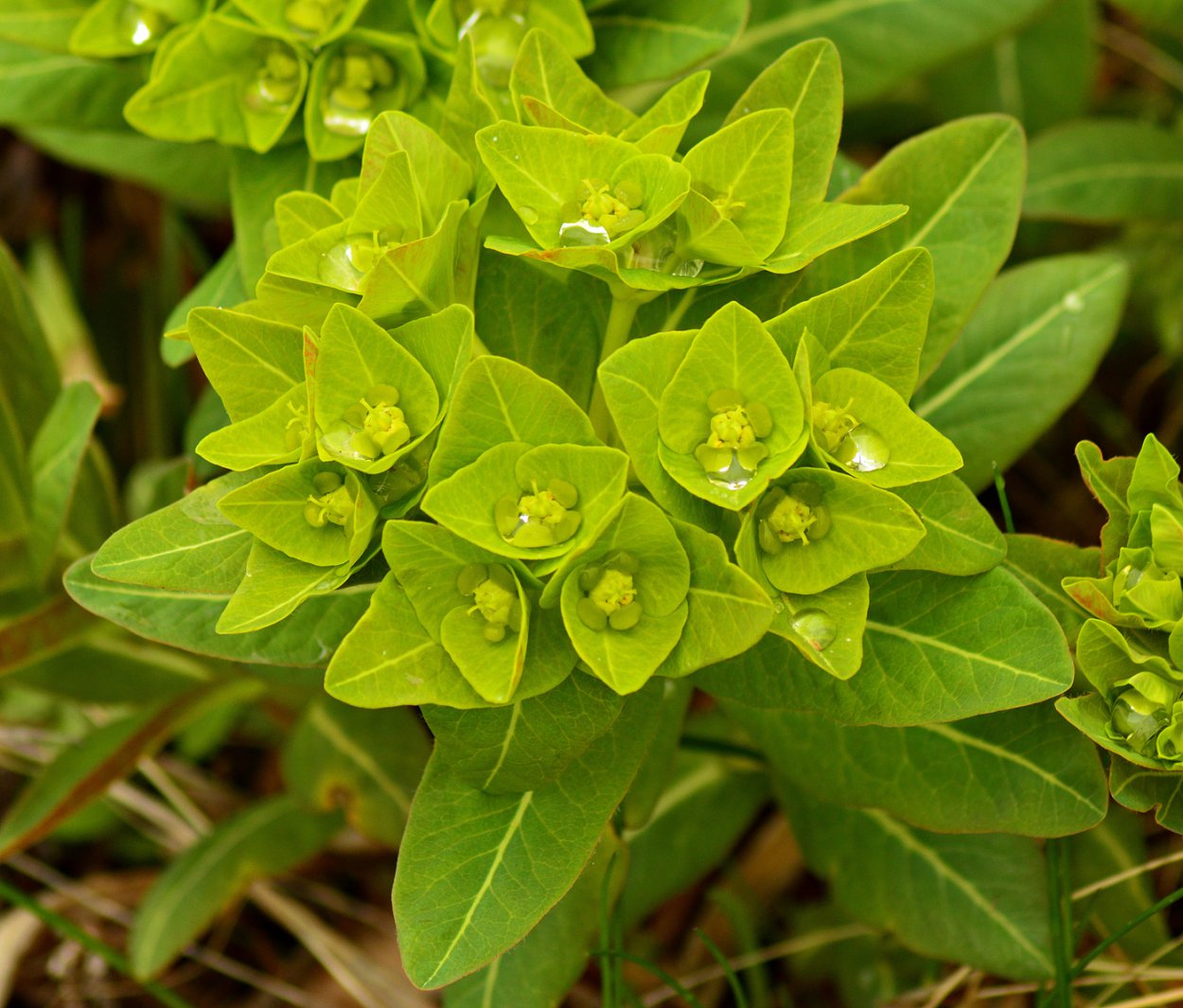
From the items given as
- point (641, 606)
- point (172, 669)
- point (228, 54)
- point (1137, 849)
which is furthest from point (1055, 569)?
point (172, 669)

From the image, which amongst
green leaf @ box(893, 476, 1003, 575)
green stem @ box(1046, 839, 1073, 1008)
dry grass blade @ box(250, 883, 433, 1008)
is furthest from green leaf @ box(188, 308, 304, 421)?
dry grass blade @ box(250, 883, 433, 1008)

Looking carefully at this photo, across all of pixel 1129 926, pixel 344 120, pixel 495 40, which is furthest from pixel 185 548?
pixel 1129 926

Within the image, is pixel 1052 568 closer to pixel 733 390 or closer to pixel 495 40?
pixel 733 390

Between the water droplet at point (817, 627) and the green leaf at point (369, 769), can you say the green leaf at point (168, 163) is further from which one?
the water droplet at point (817, 627)

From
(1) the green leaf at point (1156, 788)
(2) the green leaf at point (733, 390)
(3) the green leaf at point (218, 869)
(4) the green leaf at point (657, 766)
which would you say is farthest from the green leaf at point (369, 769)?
(1) the green leaf at point (1156, 788)

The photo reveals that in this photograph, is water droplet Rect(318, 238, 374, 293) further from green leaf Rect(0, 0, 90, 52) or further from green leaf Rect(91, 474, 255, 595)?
green leaf Rect(0, 0, 90, 52)

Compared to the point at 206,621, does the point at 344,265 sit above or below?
above

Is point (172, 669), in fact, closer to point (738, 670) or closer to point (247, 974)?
point (247, 974)

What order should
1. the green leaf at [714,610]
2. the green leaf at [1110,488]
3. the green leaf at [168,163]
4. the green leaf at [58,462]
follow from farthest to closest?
the green leaf at [168,163], the green leaf at [58,462], the green leaf at [1110,488], the green leaf at [714,610]
